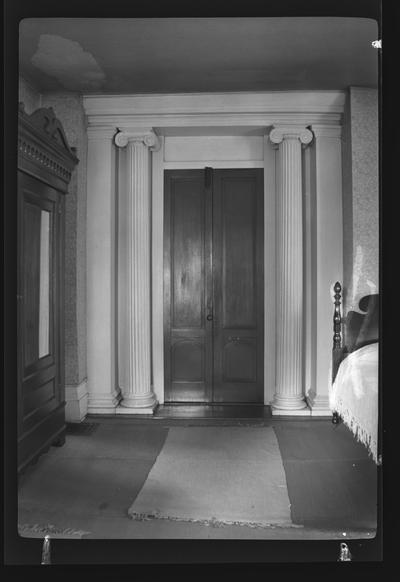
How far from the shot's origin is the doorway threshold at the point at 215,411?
6.55ft

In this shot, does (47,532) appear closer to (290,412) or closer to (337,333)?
(290,412)

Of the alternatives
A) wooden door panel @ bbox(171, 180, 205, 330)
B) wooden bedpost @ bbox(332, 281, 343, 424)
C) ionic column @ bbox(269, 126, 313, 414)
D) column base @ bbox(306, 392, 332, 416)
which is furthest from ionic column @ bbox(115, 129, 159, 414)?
wooden bedpost @ bbox(332, 281, 343, 424)

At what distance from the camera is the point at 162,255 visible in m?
2.00

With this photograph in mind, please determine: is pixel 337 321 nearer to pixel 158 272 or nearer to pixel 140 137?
pixel 158 272

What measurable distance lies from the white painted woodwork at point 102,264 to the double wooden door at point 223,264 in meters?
0.23

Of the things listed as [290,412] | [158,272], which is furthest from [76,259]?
[290,412]

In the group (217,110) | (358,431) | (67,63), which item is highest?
(67,63)

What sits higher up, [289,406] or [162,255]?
[162,255]

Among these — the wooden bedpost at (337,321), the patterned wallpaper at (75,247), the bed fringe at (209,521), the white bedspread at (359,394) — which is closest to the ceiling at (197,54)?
the patterned wallpaper at (75,247)

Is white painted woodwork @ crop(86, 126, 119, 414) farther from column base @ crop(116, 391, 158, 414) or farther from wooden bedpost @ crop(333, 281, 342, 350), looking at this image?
wooden bedpost @ crop(333, 281, 342, 350)

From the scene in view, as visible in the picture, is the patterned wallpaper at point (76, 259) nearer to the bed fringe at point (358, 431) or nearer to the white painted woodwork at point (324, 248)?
the white painted woodwork at point (324, 248)

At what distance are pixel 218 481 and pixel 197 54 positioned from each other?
1624 mm

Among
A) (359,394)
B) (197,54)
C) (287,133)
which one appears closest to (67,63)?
(197,54)

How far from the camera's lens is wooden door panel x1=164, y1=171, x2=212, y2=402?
1.99 meters
